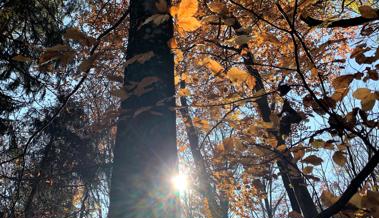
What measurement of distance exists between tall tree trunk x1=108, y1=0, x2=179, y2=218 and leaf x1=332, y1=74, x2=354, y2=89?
0.69 m

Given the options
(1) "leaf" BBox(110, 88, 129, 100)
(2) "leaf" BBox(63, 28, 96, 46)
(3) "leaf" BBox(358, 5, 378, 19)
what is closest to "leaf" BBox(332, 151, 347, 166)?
(3) "leaf" BBox(358, 5, 378, 19)

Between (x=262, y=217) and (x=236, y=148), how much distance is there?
2325 cm

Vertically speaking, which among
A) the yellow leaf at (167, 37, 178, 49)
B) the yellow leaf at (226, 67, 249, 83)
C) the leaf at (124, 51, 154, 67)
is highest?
the yellow leaf at (167, 37, 178, 49)

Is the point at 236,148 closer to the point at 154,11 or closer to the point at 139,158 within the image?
the point at 139,158

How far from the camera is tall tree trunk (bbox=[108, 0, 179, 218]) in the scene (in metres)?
1.06

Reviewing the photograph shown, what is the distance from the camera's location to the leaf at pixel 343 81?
4.11 feet

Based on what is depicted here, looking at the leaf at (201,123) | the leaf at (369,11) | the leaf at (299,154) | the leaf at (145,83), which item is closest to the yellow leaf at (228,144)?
the leaf at (201,123)

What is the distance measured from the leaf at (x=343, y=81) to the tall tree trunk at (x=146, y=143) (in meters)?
0.69

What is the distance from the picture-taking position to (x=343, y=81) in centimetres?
126

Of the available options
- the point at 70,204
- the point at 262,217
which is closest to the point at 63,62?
the point at 70,204

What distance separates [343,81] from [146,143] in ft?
2.77

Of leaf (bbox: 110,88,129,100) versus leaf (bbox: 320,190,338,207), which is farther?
leaf (bbox: 320,190,338,207)

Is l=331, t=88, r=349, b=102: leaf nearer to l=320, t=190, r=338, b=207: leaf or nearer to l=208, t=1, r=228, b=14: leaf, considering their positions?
l=320, t=190, r=338, b=207: leaf

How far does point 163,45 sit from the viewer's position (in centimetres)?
141
